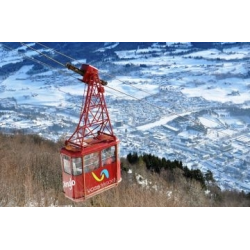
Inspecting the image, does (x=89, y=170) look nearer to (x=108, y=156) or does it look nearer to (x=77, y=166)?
(x=77, y=166)

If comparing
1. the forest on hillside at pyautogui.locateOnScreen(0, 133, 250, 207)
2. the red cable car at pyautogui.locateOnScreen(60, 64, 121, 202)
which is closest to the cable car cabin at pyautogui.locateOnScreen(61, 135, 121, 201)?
the red cable car at pyautogui.locateOnScreen(60, 64, 121, 202)

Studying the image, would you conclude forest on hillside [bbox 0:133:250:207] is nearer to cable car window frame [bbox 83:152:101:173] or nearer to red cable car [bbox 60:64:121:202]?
red cable car [bbox 60:64:121:202]

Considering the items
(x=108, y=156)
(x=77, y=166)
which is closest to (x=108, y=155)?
(x=108, y=156)

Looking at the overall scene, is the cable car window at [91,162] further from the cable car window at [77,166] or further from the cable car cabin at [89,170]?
the cable car window at [77,166]

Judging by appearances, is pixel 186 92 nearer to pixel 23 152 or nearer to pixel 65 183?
pixel 23 152

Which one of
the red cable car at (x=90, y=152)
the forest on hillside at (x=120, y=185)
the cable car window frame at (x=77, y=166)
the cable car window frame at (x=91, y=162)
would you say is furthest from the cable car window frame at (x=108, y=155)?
the forest on hillside at (x=120, y=185)
